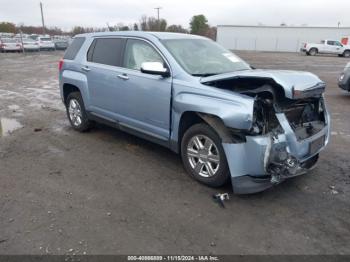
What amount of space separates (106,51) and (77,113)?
1483mm

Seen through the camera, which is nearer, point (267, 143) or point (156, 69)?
point (267, 143)

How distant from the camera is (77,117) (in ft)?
20.9

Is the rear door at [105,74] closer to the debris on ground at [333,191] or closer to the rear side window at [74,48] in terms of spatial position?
the rear side window at [74,48]

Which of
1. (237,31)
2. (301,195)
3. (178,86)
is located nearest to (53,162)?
(178,86)

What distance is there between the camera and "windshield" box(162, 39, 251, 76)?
4.43 m

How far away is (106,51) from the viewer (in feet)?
18.1

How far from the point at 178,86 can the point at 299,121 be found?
1.60 m

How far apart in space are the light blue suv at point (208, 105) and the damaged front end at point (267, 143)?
11mm

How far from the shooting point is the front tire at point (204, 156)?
3.86 m

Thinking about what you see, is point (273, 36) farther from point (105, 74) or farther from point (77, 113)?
point (105, 74)

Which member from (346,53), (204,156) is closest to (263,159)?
(204,156)

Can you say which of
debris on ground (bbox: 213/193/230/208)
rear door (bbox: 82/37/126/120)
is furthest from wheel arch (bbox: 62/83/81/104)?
debris on ground (bbox: 213/193/230/208)

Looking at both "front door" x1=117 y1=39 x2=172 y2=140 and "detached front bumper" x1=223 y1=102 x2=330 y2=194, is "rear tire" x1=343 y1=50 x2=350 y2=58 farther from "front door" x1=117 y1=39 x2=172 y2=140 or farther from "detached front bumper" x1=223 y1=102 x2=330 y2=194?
"detached front bumper" x1=223 y1=102 x2=330 y2=194

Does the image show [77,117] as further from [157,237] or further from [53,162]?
[157,237]
